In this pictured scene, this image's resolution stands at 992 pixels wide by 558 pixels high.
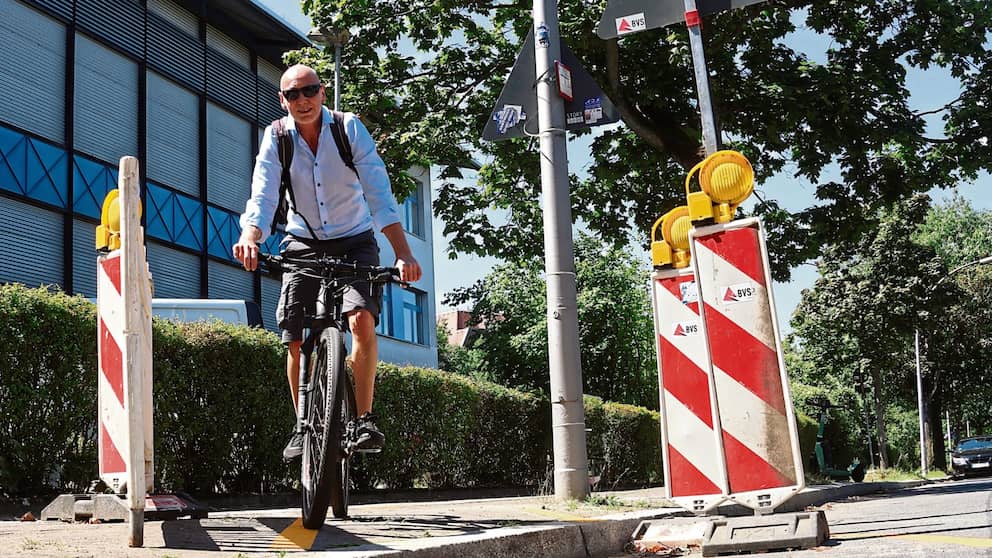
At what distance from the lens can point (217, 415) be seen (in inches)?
418

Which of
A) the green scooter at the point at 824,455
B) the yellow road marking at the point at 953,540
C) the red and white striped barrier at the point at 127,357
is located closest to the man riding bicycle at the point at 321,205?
the red and white striped barrier at the point at 127,357

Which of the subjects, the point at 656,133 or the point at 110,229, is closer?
the point at 110,229

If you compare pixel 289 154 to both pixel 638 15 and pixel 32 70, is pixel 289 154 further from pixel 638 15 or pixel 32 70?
pixel 32 70

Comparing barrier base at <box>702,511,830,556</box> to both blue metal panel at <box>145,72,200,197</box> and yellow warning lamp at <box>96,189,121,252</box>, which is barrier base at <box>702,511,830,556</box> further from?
blue metal panel at <box>145,72,200,197</box>

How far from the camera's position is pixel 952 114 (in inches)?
655

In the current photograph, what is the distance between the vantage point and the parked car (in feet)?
122

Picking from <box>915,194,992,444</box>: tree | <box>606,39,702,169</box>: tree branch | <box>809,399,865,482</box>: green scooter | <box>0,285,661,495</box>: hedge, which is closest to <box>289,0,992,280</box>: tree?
<box>606,39,702,169</box>: tree branch

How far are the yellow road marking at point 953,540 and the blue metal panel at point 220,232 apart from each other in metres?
23.0

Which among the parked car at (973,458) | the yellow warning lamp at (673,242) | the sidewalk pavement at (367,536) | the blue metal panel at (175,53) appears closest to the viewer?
the sidewalk pavement at (367,536)

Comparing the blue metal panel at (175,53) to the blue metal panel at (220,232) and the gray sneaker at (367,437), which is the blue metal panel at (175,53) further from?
the gray sneaker at (367,437)

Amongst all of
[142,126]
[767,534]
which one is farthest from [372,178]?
[142,126]

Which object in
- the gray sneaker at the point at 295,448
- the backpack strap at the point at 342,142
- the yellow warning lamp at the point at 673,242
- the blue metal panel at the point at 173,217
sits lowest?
the gray sneaker at the point at 295,448

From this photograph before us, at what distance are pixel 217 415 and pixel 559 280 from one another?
3.78 metres

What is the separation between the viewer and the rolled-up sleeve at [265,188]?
5461 millimetres
